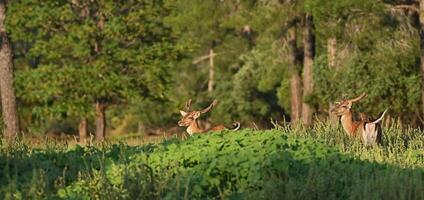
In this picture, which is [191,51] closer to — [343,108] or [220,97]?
[220,97]

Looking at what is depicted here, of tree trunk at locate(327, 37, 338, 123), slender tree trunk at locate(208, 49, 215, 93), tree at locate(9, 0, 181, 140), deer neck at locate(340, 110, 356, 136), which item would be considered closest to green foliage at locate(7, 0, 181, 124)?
tree at locate(9, 0, 181, 140)

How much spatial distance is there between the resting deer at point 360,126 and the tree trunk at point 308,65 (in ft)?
47.2

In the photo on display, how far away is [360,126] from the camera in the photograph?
1786 centimetres

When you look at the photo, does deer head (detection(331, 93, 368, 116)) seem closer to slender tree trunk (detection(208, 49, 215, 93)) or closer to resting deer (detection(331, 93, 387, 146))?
resting deer (detection(331, 93, 387, 146))

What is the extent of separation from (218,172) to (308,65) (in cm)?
2378

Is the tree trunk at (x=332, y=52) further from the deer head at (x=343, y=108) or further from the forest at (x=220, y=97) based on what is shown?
the deer head at (x=343, y=108)

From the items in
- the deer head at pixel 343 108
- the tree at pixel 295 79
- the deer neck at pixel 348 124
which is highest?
the tree at pixel 295 79

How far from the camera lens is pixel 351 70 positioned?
1389 inches

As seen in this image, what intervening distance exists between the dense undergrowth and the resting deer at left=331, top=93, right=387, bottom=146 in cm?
285

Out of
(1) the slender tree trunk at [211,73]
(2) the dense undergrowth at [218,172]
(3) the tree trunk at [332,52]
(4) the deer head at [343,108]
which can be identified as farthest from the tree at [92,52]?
(2) the dense undergrowth at [218,172]

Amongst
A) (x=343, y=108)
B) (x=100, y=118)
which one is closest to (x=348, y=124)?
(x=343, y=108)

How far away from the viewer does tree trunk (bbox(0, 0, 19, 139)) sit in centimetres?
2655

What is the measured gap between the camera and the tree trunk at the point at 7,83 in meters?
26.5

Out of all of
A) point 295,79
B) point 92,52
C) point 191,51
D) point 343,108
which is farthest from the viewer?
point 191,51
